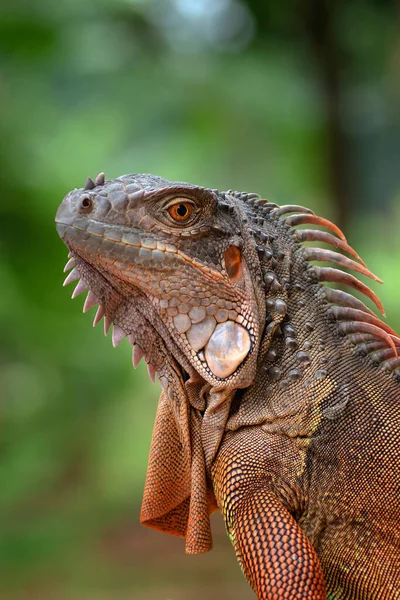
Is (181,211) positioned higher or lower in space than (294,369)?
higher

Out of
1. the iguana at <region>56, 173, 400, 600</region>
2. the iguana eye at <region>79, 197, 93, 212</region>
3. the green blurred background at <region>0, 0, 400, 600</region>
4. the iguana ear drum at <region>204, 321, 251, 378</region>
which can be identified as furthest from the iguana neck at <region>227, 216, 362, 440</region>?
the green blurred background at <region>0, 0, 400, 600</region>

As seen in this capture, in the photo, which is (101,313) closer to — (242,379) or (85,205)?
(85,205)

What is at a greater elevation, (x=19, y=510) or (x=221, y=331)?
(x=221, y=331)

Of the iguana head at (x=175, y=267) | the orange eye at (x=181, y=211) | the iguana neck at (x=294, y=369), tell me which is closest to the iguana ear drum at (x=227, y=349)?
the iguana head at (x=175, y=267)

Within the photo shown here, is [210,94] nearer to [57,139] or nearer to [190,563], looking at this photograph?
[57,139]

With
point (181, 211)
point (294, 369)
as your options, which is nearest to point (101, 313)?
point (181, 211)

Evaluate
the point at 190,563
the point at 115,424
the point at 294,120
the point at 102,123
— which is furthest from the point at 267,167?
the point at 190,563
